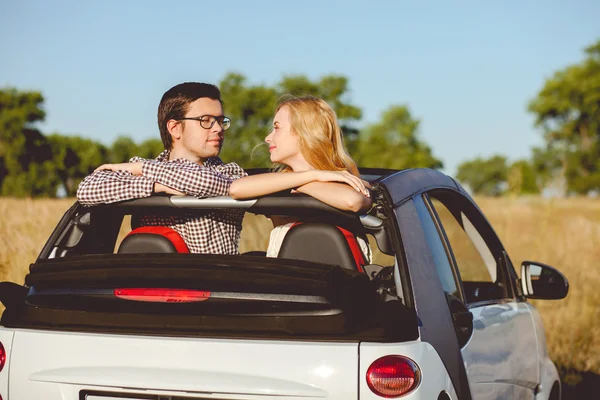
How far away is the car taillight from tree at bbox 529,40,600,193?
6780 centimetres

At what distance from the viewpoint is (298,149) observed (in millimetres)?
4465

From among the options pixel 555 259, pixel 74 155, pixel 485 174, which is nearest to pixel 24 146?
pixel 74 155

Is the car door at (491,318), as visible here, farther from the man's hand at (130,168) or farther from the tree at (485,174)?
the tree at (485,174)

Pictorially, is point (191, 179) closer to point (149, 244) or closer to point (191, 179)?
point (191, 179)

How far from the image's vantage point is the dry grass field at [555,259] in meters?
7.92

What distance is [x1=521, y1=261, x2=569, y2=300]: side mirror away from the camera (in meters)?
4.80

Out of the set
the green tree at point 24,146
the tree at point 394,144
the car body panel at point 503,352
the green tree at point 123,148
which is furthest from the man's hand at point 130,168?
the green tree at point 123,148

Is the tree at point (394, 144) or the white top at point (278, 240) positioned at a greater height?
the tree at point (394, 144)

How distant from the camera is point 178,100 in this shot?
4.78 meters

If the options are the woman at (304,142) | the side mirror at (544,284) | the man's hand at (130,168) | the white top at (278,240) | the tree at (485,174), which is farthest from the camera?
the tree at (485,174)

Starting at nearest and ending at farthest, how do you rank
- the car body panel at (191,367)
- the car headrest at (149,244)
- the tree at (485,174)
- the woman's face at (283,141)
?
the car body panel at (191,367) → the car headrest at (149,244) → the woman's face at (283,141) → the tree at (485,174)

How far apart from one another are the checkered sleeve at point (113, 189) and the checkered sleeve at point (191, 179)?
64 mm

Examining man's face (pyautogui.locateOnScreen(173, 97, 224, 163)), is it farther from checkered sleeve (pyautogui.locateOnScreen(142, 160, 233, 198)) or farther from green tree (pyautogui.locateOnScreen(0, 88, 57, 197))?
green tree (pyautogui.locateOnScreen(0, 88, 57, 197))

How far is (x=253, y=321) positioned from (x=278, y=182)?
2.48 feet
